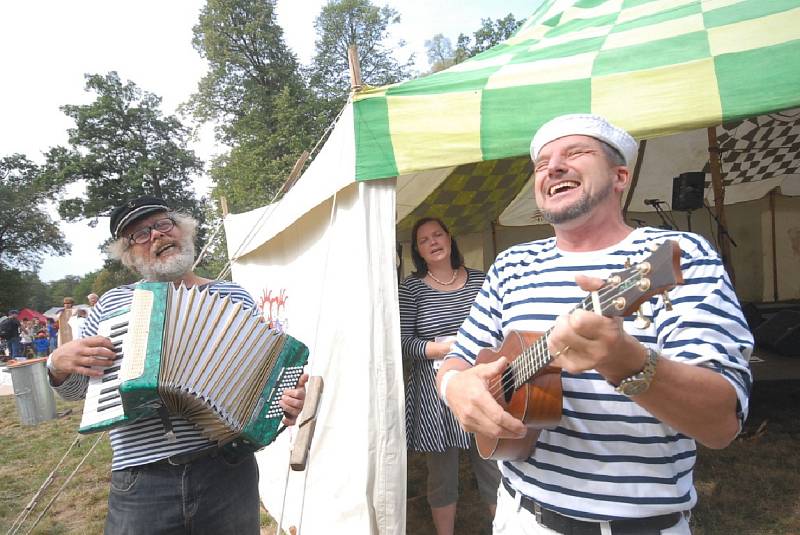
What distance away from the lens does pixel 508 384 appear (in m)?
1.23

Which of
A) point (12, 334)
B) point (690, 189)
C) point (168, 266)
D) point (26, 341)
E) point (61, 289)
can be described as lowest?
point (168, 266)

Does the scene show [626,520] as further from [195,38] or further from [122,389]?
[195,38]

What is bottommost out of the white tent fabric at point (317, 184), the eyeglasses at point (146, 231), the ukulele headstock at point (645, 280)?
the ukulele headstock at point (645, 280)

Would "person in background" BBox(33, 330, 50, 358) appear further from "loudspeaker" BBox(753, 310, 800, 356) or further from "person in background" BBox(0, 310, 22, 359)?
"loudspeaker" BBox(753, 310, 800, 356)

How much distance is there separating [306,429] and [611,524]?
1129 mm

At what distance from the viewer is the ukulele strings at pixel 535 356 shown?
33.9 inches

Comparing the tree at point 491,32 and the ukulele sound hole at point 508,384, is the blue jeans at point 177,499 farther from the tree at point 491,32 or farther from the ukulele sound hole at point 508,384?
the tree at point 491,32

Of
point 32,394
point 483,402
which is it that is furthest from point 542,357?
point 32,394

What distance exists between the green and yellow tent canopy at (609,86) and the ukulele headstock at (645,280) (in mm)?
1180

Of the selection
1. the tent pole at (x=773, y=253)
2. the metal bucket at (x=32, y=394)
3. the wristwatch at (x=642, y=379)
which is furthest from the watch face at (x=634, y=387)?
the tent pole at (x=773, y=253)

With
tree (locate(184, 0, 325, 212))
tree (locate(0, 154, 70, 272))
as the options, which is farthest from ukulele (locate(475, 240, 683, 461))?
tree (locate(0, 154, 70, 272))

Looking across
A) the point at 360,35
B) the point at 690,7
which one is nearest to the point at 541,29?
the point at 690,7

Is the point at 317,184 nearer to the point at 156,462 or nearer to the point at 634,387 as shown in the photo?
the point at 156,462

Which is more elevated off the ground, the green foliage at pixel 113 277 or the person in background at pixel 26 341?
the green foliage at pixel 113 277
